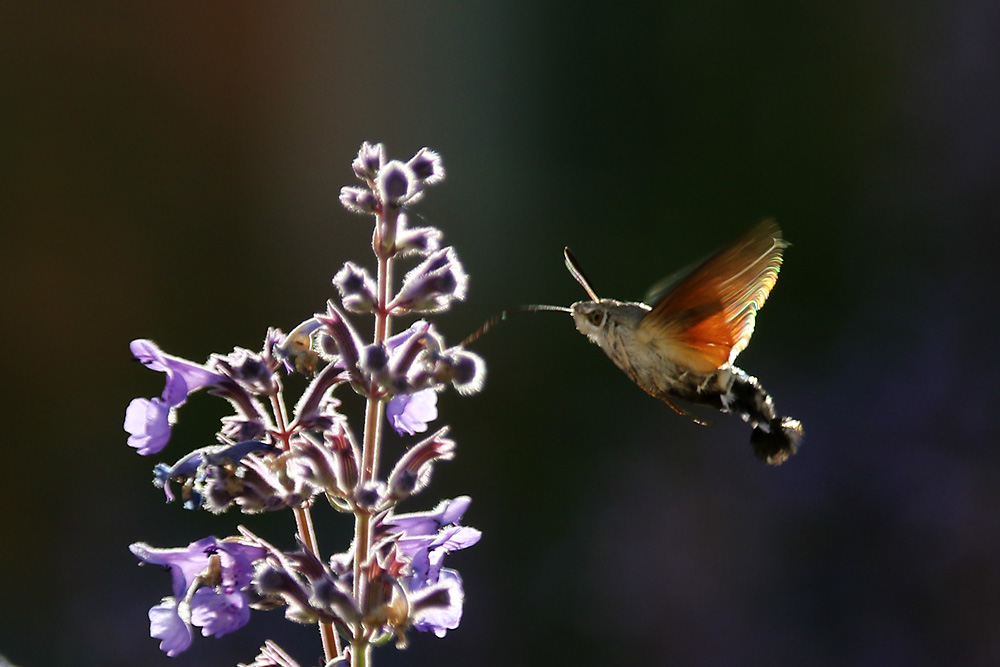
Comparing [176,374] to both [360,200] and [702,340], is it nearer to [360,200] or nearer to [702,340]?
[360,200]

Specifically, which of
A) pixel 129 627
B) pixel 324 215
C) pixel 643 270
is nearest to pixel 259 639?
pixel 129 627

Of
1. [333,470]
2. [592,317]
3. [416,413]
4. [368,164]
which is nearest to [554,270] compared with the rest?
[592,317]

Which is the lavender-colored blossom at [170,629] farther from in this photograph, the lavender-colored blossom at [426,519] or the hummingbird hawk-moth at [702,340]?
the hummingbird hawk-moth at [702,340]

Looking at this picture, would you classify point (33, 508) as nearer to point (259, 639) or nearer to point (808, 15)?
point (259, 639)

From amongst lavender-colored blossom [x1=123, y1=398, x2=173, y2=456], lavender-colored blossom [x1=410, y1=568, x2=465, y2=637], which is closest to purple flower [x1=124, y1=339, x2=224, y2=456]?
lavender-colored blossom [x1=123, y1=398, x2=173, y2=456]

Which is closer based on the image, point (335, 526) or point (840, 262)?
point (335, 526)
